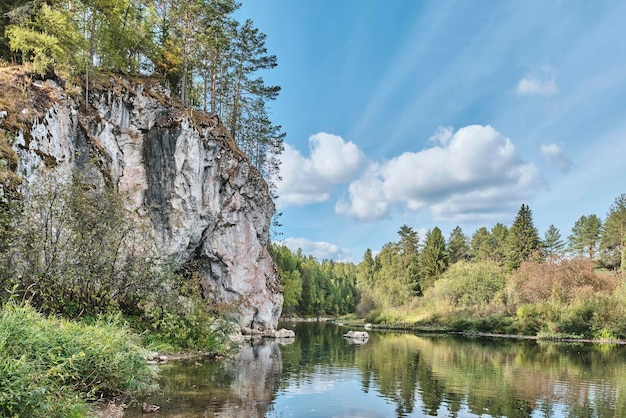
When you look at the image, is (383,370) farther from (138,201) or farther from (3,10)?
(3,10)

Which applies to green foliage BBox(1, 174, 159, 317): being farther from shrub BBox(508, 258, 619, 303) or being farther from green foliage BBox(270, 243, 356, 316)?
green foliage BBox(270, 243, 356, 316)

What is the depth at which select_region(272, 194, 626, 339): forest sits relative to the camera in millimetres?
47181

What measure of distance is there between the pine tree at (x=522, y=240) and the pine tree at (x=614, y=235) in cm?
1492

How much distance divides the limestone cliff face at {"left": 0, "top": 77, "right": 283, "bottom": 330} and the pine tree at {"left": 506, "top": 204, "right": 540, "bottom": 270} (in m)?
42.6

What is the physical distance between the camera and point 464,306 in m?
60.1

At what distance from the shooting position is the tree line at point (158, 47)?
2514 centimetres

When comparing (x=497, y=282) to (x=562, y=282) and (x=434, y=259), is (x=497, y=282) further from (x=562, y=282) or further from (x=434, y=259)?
(x=434, y=259)

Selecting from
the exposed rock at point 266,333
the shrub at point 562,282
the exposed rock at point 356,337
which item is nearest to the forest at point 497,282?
the shrub at point 562,282

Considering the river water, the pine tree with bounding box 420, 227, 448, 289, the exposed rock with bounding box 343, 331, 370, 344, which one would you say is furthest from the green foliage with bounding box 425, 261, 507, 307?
the river water

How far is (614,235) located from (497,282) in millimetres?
28803

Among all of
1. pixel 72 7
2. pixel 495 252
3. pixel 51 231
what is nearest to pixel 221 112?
pixel 72 7

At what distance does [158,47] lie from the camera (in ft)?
124

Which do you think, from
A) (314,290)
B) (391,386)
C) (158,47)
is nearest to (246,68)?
(158,47)

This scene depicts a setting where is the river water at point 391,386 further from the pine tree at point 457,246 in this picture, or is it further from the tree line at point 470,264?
the pine tree at point 457,246
